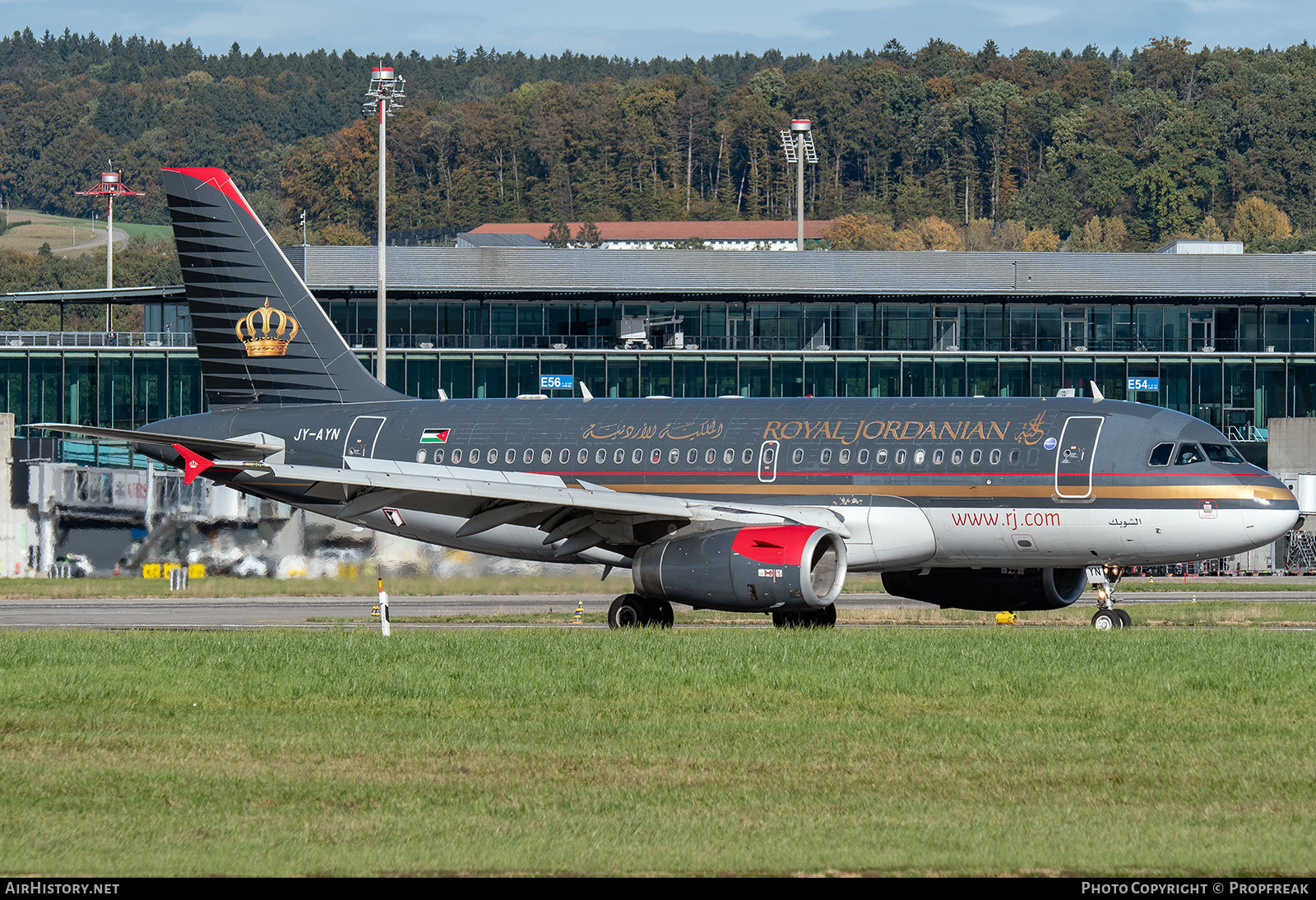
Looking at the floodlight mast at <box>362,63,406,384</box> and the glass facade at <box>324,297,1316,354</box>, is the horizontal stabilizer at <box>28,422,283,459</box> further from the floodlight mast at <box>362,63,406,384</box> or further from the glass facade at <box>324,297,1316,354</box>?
the glass facade at <box>324,297,1316,354</box>

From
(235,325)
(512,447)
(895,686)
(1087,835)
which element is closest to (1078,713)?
(895,686)

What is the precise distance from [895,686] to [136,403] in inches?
2544

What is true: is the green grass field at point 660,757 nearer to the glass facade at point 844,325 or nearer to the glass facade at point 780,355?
the glass facade at point 780,355

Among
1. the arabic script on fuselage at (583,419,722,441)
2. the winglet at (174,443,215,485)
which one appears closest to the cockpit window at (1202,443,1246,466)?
the arabic script on fuselage at (583,419,722,441)

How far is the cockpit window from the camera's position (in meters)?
29.9

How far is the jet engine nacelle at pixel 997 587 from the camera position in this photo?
105 feet

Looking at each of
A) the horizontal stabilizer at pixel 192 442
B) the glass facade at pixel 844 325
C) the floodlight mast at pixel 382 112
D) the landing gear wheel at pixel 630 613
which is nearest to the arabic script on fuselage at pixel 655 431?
the landing gear wheel at pixel 630 613

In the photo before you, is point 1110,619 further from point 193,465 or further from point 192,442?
point 192,442

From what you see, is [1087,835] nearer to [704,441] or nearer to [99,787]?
[99,787]

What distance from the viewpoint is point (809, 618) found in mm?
32219

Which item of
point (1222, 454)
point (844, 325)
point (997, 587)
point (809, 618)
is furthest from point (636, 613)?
point (844, 325)

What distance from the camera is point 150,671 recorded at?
2172 cm

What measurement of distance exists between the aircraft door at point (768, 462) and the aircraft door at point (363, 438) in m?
9.70

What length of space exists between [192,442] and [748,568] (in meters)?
12.9
